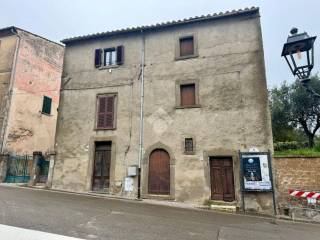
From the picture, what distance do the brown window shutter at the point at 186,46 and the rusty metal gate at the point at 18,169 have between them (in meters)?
11.9

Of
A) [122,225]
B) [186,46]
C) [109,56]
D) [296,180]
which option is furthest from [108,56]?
[296,180]

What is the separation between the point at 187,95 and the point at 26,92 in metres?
12.2

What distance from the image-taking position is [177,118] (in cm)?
Result: 1176

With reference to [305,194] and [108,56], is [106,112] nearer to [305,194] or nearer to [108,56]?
[108,56]

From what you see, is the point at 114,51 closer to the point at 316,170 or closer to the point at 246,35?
the point at 246,35

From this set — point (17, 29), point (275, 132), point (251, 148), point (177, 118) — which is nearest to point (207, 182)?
point (251, 148)

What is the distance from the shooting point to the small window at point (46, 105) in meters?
18.6

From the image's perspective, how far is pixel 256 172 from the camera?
1009 centimetres

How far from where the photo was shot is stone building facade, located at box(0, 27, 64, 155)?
1633cm

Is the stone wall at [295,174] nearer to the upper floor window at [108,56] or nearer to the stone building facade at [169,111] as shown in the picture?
the stone building facade at [169,111]

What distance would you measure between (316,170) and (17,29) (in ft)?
65.3

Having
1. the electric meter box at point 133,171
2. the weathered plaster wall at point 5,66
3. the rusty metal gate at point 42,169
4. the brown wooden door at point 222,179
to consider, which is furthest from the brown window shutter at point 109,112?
the weathered plaster wall at point 5,66

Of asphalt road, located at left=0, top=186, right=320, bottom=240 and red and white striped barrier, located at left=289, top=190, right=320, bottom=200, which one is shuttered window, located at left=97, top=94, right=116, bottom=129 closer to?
asphalt road, located at left=0, top=186, right=320, bottom=240

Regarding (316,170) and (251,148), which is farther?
(251,148)
